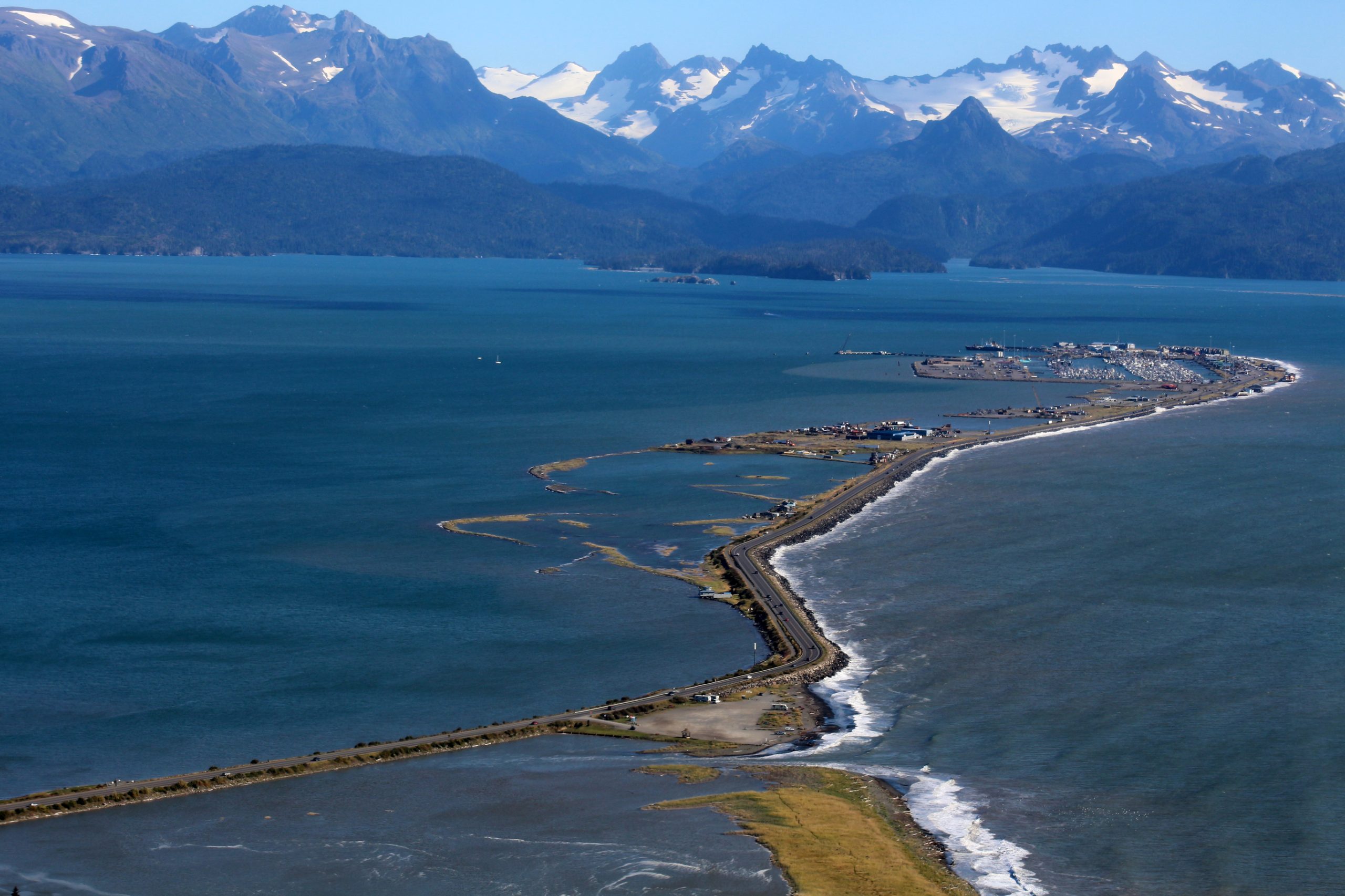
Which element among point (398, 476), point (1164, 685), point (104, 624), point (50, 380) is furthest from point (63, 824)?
point (50, 380)

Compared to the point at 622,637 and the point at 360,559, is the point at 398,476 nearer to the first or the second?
the point at 360,559

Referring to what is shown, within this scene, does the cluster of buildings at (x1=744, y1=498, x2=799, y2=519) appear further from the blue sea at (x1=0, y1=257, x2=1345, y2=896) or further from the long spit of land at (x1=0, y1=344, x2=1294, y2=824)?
the blue sea at (x1=0, y1=257, x2=1345, y2=896)

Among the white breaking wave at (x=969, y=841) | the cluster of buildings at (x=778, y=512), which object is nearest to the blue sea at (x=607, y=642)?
the white breaking wave at (x=969, y=841)

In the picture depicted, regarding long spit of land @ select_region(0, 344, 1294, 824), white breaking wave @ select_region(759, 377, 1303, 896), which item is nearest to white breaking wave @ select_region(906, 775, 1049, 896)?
white breaking wave @ select_region(759, 377, 1303, 896)

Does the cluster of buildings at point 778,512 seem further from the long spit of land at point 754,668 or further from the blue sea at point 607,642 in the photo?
the blue sea at point 607,642

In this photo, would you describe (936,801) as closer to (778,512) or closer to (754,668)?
(754,668)

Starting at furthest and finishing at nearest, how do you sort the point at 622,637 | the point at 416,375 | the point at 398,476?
1. the point at 416,375
2. the point at 398,476
3. the point at 622,637
